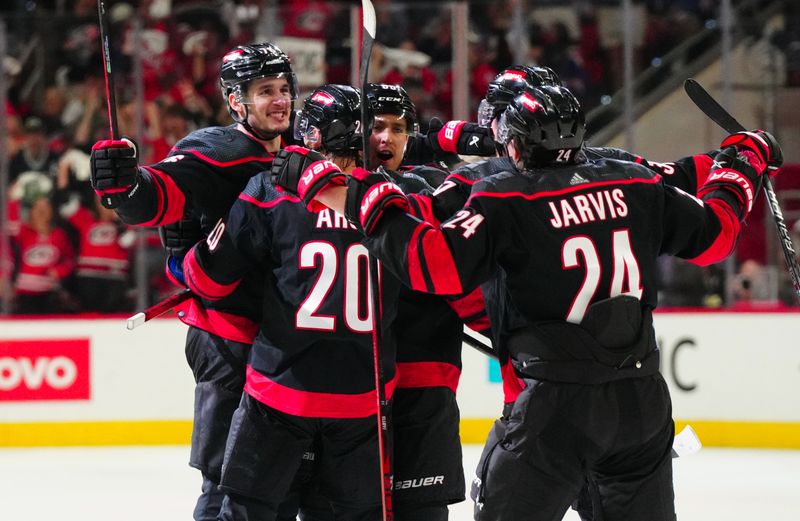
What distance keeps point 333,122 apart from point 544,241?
78cm

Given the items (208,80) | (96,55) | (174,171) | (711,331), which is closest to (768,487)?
(711,331)

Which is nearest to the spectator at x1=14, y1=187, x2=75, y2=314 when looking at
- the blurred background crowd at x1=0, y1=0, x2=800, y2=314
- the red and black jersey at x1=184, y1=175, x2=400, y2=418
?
the blurred background crowd at x1=0, y1=0, x2=800, y2=314

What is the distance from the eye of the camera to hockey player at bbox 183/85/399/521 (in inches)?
126

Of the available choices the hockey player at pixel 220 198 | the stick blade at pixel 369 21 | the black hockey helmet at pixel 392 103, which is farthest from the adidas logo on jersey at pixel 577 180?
A: the hockey player at pixel 220 198

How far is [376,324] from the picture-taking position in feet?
9.84

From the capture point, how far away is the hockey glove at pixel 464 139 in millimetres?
3889

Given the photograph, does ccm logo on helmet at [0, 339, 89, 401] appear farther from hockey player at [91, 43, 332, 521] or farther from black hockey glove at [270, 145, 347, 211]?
black hockey glove at [270, 145, 347, 211]

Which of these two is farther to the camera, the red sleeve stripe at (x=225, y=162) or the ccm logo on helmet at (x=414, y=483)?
the red sleeve stripe at (x=225, y=162)

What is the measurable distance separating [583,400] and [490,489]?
0.28m

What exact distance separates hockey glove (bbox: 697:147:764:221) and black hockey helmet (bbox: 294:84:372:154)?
2.92 ft

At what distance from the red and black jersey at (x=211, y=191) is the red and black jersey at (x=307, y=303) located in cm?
29

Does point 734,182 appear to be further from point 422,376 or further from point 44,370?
point 44,370

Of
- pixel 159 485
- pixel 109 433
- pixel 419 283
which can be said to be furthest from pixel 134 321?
pixel 109 433

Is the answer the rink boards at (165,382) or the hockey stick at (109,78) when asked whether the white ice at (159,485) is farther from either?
the hockey stick at (109,78)
